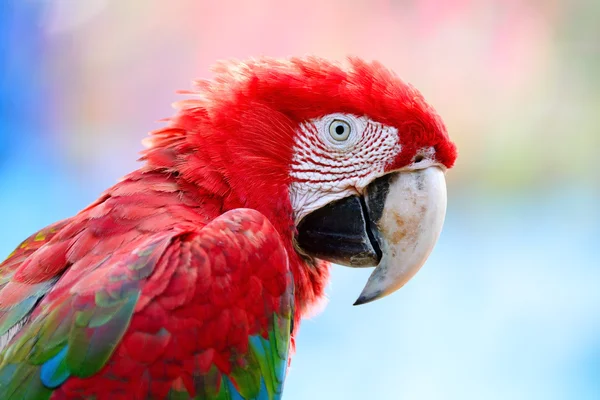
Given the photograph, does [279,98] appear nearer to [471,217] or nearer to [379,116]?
[379,116]

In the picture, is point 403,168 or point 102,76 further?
point 102,76

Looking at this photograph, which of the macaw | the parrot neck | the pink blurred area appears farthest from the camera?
the pink blurred area

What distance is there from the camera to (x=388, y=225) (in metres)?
1.12

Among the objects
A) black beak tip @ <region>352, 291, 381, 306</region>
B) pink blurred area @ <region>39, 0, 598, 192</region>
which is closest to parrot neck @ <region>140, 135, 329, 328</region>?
black beak tip @ <region>352, 291, 381, 306</region>

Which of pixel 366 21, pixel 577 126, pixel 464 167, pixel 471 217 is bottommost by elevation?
pixel 471 217

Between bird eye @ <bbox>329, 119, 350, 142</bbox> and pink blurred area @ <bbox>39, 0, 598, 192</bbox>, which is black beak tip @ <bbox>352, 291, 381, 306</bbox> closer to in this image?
bird eye @ <bbox>329, 119, 350, 142</bbox>

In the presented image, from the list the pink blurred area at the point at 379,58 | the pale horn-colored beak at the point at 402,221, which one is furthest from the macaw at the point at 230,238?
the pink blurred area at the point at 379,58

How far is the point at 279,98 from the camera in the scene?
1140mm


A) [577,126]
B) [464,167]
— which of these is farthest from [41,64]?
[577,126]

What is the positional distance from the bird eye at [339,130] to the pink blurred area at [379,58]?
1680mm

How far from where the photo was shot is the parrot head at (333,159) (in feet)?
3.67

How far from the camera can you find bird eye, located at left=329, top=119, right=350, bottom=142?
114cm

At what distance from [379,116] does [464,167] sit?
1897 mm

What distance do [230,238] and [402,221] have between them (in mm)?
348
